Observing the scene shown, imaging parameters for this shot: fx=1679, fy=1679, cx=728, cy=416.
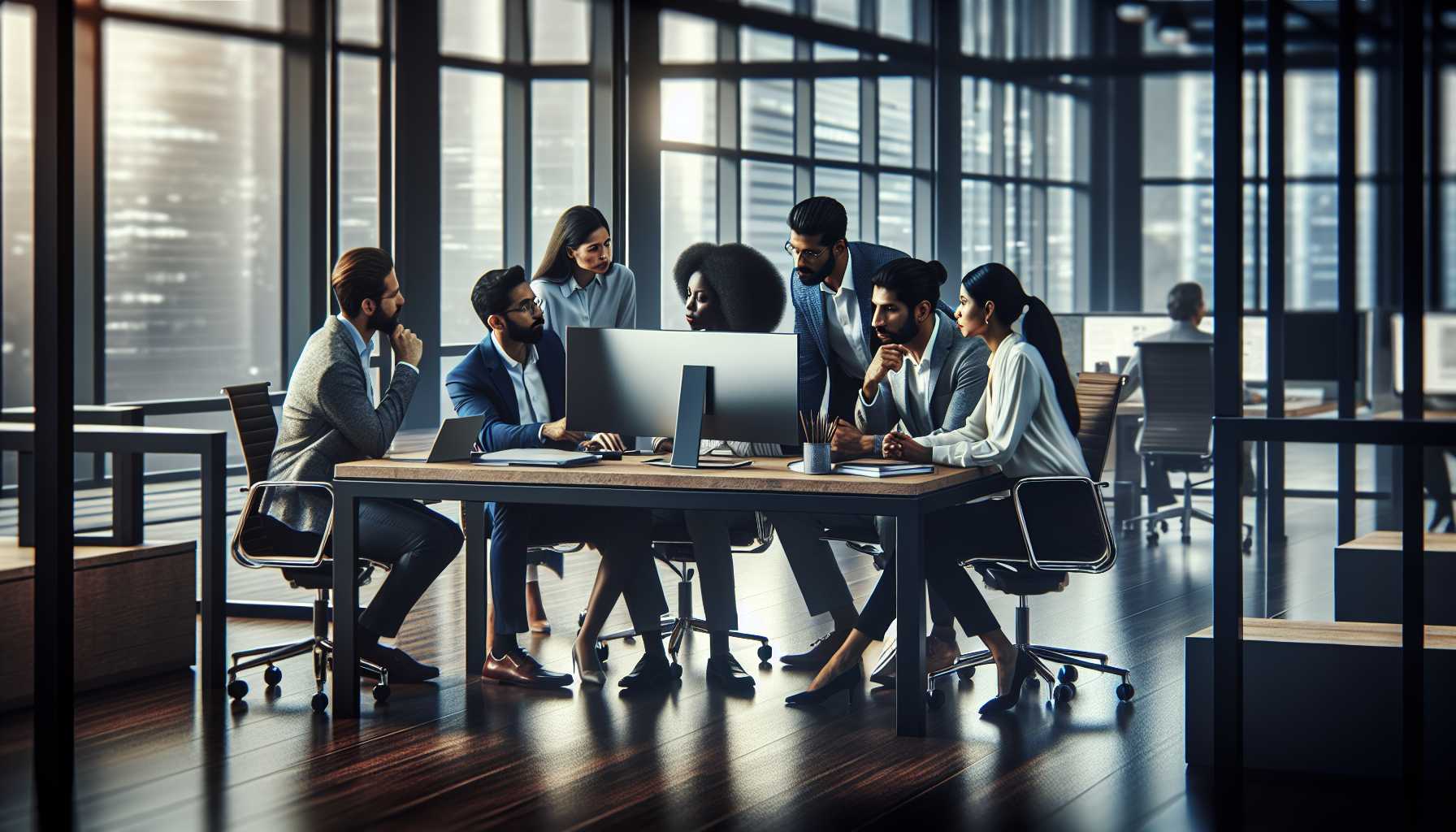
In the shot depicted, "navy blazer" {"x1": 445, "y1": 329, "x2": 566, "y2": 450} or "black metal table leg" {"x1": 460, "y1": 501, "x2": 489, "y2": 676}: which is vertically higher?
"navy blazer" {"x1": 445, "y1": 329, "x2": 566, "y2": 450}

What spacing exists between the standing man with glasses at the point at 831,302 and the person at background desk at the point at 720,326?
0.45 ft

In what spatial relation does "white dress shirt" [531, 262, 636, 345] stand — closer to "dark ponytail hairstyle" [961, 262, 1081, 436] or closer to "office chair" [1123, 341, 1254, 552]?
"dark ponytail hairstyle" [961, 262, 1081, 436]

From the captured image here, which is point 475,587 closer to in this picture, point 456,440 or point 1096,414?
point 456,440

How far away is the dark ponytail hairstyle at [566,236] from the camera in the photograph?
5527mm

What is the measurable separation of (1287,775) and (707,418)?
1.80 meters

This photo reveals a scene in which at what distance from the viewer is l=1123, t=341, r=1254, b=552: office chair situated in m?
8.20

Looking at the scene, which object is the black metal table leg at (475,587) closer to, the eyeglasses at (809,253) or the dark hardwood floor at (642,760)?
the dark hardwood floor at (642,760)

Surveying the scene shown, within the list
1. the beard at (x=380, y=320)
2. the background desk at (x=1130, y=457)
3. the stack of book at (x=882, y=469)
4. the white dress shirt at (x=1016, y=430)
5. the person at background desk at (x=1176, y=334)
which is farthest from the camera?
the background desk at (x=1130, y=457)

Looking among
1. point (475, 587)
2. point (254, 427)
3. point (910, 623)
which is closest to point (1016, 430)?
point (910, 623)

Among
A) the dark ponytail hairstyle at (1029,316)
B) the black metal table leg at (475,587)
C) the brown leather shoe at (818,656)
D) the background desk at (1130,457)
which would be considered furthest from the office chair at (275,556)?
the background desk at (1130,457)

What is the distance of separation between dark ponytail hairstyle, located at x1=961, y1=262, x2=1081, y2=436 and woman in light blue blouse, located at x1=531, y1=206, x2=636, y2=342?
1.22 meters

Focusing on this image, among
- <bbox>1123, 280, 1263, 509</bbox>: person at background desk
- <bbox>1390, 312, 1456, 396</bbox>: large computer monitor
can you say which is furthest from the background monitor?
<bbox>1390, 312, 1456, 396</bbox>: large computer monitor

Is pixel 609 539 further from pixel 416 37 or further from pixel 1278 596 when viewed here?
pixel 416 37

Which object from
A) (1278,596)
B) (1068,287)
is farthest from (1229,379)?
(1068,287)
